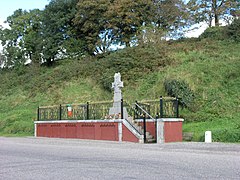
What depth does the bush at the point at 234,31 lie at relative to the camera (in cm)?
3716

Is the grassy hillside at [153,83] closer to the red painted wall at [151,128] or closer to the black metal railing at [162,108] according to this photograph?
the black metal railing at [162,108]

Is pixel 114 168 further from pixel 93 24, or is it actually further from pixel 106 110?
pixel 93 24

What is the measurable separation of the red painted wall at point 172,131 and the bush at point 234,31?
62.8 feet

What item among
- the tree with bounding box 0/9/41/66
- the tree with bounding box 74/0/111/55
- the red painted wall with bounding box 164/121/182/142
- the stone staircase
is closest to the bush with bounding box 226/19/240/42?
the tree with bounding box 74/0/111/55

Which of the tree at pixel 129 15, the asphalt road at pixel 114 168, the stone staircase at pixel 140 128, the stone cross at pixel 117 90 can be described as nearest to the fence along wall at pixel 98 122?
the stone staircase at pixel 140 128

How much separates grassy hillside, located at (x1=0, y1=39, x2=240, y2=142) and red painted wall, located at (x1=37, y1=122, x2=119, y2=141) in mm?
3413

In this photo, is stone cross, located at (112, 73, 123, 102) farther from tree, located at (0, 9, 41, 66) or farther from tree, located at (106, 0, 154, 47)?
tree, located at (0, 9, 41, 66)

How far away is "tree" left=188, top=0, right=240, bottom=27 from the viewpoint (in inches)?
1734

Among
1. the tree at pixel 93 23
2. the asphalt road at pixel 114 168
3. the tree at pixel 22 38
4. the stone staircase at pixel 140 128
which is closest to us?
the asphalt road at pixel 114 168

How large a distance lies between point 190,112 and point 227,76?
514 cm

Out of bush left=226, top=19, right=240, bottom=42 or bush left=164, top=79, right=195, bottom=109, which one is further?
bush left=226, top=19, right=240, bottom=42

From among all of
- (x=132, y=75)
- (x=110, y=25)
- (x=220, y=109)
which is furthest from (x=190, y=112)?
(x=110, y=25)

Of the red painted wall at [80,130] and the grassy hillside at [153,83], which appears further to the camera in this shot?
the grassy hillside at [153,83]

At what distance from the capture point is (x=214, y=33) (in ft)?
134
